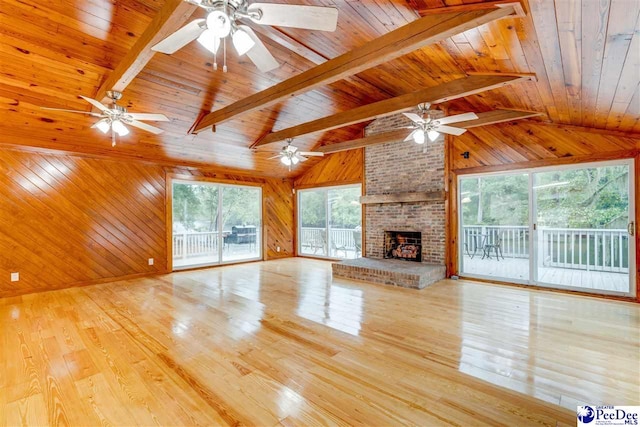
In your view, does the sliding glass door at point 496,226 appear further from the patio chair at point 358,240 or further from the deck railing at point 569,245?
the patio chair at point 358,240

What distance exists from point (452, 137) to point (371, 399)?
508 cm

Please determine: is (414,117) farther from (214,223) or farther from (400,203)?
(214,223)

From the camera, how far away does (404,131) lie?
562cm

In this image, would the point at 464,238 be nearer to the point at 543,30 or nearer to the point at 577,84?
the point at 577,84

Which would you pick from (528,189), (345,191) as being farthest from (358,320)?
(345,191)

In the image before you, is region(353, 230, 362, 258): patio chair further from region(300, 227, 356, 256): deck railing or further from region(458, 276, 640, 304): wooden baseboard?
region(458, 276, 640, 304): wooden baseboard

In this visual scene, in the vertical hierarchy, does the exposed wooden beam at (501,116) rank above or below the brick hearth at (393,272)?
above

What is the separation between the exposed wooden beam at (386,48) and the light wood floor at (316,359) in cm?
252

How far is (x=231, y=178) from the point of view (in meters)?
7.43

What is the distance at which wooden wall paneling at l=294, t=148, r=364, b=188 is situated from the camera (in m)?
7.23

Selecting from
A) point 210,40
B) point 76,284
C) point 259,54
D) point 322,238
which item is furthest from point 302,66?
point 76,284

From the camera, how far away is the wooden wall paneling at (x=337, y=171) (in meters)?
7.23

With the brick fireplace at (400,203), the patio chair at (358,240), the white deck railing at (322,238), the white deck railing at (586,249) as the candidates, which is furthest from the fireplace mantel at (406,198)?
the white deck railing at (586,249)

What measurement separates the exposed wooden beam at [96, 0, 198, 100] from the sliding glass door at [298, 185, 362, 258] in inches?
210
